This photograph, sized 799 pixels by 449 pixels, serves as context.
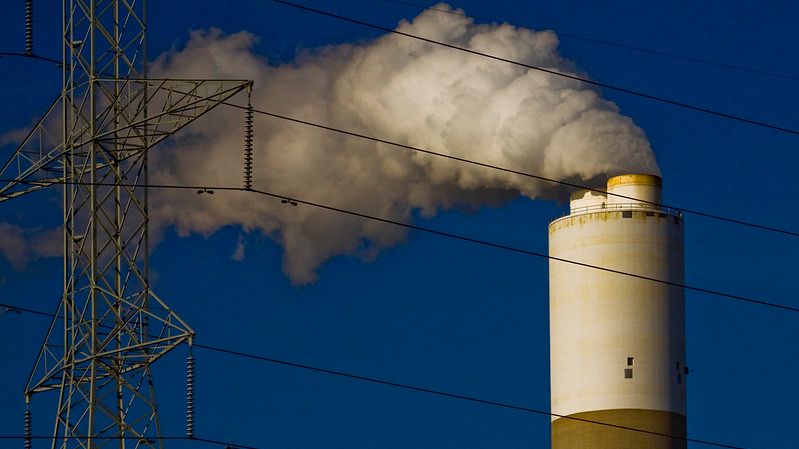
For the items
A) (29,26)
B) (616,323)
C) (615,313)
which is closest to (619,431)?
(616,323)

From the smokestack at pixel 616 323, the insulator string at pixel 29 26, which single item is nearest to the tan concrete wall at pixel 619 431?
the smokestack at pixel 616 323

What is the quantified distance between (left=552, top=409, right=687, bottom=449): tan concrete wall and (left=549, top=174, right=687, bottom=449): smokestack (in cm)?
4

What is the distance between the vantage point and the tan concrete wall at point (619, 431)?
9200cm

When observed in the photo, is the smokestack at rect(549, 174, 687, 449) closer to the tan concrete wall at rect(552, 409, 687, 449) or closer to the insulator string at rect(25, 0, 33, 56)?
the tan concrete wall at rect(552, 409, 687, 449)

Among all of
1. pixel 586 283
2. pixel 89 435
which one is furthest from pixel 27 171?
pixel 586 283

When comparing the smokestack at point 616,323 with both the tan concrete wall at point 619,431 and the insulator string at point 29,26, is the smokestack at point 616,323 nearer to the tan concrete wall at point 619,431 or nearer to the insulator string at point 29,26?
the tan concrete wall at point 619,431

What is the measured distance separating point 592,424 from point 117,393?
40752 mm

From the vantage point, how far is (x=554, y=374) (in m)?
95.1

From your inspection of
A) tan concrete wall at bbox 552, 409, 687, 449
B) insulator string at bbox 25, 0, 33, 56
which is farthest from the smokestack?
insulator string at bbox 25, 0, 33, 56

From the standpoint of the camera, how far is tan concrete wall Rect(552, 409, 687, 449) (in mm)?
92000

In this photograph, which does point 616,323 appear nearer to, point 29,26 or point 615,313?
point 615,313

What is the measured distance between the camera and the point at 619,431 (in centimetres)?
9206

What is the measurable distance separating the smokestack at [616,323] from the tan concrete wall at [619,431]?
40 mm

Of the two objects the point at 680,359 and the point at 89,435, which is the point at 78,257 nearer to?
the point at 89,435
